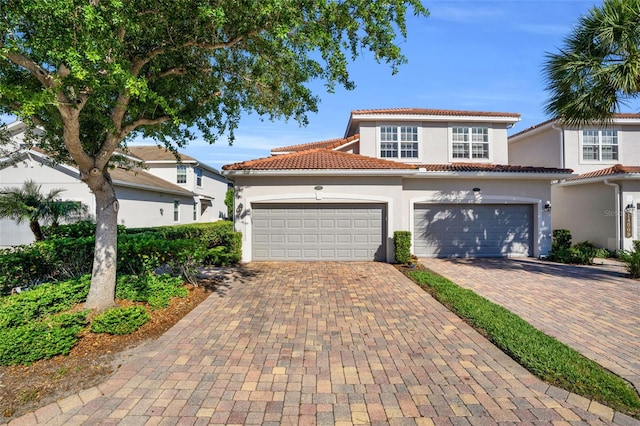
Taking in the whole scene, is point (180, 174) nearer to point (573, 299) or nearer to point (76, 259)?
point (76, 259)

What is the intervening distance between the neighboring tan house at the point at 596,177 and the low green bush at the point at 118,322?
679 inches

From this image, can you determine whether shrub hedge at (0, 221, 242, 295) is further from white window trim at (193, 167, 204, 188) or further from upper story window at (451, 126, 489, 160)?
white window trim at (193, 167, 204, 188)

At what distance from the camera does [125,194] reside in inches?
565

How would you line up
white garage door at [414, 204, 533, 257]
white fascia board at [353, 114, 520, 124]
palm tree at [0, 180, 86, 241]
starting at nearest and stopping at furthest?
palm tree at [0, 180, 86, 241] < white garage door at [414, 204, 533, 257] < white fascia board at [353, 114, 520, 124]

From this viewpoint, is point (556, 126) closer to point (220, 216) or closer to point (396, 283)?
point (396, 283)

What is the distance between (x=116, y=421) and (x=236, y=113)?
6.81 metres

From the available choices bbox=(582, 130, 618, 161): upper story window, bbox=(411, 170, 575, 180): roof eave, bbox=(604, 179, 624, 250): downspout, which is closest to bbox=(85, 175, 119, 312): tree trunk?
bbox=(411, 170, 575, 180): roof eave

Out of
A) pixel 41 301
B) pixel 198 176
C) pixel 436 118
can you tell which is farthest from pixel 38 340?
pixel 198 176

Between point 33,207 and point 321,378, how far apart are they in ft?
39.3

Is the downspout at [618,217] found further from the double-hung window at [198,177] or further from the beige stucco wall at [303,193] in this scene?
the double-hung window at [198,177]

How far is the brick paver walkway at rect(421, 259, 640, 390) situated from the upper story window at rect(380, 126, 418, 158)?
5.55m

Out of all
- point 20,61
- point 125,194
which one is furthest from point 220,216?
point 20,61

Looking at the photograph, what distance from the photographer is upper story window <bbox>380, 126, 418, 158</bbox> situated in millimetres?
14773

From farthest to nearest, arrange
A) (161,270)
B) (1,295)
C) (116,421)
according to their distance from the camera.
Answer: (161,270)
(1,295)
(116,421)
